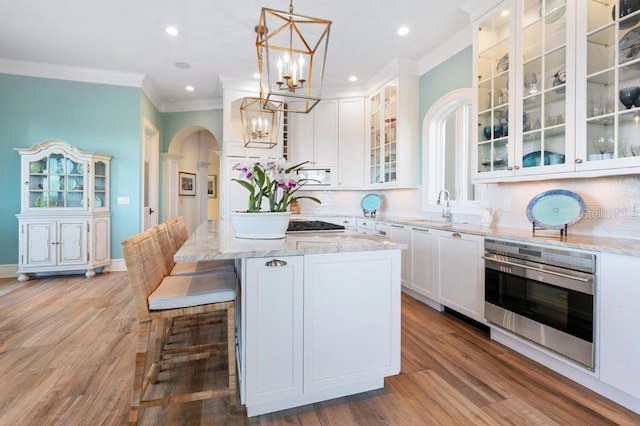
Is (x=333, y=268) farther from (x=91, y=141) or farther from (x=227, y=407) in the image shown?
(x=91, y=141)

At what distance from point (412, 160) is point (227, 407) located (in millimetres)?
3610

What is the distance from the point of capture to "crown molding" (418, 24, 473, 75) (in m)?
3.39

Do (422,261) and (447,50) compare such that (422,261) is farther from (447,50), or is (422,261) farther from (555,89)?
(447,50)

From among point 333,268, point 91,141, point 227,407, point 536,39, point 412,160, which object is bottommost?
point 227,407

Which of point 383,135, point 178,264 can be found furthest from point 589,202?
point 178,264

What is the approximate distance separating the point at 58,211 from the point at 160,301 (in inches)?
156

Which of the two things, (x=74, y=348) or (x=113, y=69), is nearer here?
(x=74, y=348)

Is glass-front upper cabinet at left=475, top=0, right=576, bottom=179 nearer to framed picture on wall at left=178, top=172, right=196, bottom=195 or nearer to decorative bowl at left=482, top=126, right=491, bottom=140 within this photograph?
decorative bowl at left=482, top=126, right=491, bottom=140

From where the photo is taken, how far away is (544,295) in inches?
82.4

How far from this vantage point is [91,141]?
471 centimetres

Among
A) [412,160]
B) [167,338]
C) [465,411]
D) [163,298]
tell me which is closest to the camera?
[163,298]

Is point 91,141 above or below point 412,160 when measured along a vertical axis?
above

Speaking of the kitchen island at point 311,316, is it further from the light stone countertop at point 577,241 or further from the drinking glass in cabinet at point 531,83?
the drinking glass in cabinet at point 531,83

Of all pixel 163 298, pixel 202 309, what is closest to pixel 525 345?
pixel 202 309
